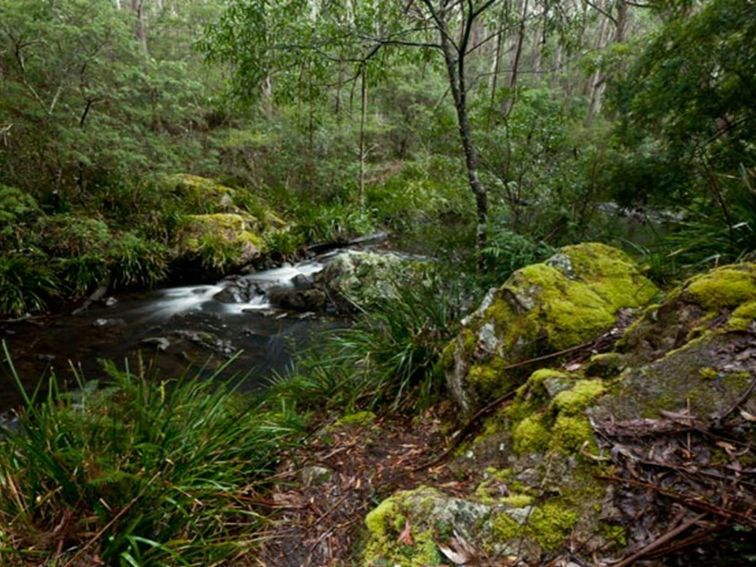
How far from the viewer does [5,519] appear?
217cm

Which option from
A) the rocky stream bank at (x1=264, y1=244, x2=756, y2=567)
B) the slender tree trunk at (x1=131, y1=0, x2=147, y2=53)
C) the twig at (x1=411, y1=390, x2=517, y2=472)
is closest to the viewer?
the rocky stream bank at (x1=264, y1=244, x2=756, y2=567)

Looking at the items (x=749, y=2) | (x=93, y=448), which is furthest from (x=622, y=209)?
(x=93, y=448)

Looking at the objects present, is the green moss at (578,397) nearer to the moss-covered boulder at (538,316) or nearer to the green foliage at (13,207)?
the moss-covered boulder at (538,316)

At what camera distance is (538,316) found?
298 centimetres

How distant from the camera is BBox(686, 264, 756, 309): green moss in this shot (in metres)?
2.17

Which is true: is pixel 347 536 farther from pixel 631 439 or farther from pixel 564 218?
pixel 564 218

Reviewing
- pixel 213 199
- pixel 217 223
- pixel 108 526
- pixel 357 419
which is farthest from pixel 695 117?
pixel 213 199

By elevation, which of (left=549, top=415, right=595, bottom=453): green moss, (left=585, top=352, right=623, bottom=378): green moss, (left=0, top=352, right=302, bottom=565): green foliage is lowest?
(left=0, top=352, right=302, bottom=565): green foliage

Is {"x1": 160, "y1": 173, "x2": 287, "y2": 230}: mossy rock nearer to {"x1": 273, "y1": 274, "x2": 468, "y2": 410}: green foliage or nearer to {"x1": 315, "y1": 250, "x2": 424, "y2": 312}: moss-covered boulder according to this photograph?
{"x1": 315, "y1": 250, "x2": 424, "y2": 312}: moss-covered boulder

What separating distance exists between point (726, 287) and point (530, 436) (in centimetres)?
128

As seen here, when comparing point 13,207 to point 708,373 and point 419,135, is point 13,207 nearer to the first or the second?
point 419,135

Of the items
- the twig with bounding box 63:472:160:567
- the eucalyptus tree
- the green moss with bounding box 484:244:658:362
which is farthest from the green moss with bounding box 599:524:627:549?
the eucalyptus tree

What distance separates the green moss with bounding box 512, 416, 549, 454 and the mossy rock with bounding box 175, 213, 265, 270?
31.0ft

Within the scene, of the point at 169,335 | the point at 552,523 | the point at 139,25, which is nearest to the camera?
the point at 552,523
